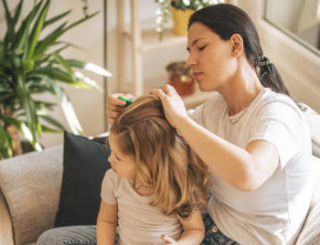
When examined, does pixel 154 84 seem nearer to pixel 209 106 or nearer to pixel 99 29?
pixel 99 29

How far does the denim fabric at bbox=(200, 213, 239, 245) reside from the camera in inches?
57.5

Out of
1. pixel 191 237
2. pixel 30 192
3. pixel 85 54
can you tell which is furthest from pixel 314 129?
pixel 85 54

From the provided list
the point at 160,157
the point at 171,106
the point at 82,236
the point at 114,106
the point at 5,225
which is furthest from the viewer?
the point at 5,225

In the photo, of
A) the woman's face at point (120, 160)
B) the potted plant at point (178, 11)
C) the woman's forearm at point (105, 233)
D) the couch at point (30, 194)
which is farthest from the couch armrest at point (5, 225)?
the potted plant at point (178, 11)

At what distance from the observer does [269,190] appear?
4.48 ft

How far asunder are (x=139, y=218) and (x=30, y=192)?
0.51 metres

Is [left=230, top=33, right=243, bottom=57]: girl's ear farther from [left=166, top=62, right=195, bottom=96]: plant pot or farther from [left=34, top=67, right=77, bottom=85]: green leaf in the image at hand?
[left=166, top=62, right=195, bottom=96]: plant pot

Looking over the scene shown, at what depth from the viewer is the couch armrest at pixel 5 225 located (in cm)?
167

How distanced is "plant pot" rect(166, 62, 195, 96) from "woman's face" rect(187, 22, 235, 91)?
57.9 inches

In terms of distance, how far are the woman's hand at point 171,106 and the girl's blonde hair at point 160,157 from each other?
1.6 inches

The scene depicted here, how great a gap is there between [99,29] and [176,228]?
157 centimetres

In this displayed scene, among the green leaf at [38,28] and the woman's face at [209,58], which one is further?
the green leaf at [38,28]

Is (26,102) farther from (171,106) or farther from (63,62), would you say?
(171,106)

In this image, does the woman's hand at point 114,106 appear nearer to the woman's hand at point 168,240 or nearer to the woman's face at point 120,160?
the woman's face at point 120,160
